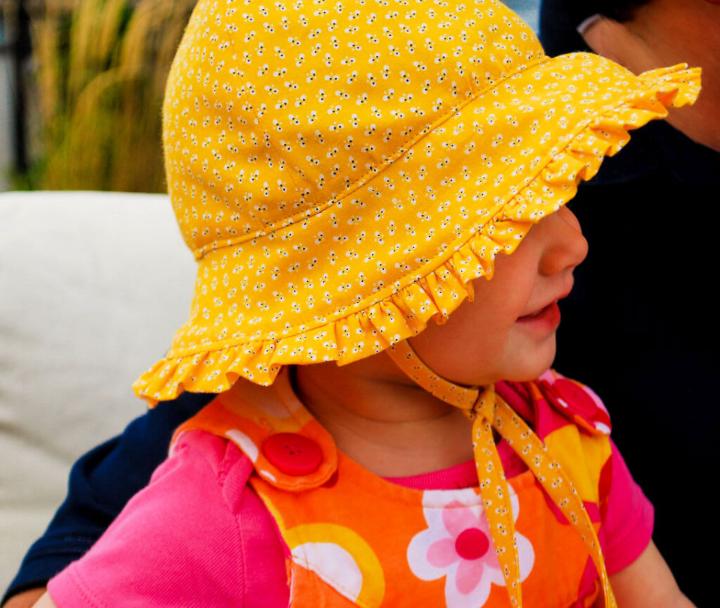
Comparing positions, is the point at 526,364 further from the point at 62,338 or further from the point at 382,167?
the point at 62,338

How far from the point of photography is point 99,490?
1.07 meters

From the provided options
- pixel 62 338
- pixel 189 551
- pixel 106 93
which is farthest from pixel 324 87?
pixel 106 93

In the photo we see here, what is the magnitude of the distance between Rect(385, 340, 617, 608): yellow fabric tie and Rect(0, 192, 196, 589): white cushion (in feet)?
2.07

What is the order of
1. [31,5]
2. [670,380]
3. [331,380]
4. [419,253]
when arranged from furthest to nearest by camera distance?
[31,5]
[670,380]
[331,380]
[419,253]

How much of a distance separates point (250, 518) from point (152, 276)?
712 millimetres

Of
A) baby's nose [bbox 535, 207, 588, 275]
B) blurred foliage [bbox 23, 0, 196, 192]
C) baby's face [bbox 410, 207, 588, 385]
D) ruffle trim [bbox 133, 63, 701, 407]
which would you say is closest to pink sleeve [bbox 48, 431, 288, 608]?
ruffle trim [bbox 133, 63, 701, 407]

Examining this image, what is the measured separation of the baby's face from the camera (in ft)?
2.75

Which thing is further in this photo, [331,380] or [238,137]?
[331,380]

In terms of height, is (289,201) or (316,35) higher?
(316,35)

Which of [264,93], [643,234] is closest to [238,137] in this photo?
[264,93]

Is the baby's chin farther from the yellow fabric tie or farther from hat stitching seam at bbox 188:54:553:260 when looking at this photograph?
hat stitching seam at bbox 188:54:553:260

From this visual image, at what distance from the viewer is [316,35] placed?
812 millimetres

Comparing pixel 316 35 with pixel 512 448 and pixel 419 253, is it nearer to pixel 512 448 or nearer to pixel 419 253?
pixel 419 253

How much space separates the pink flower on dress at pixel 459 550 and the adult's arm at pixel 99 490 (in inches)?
12.6
